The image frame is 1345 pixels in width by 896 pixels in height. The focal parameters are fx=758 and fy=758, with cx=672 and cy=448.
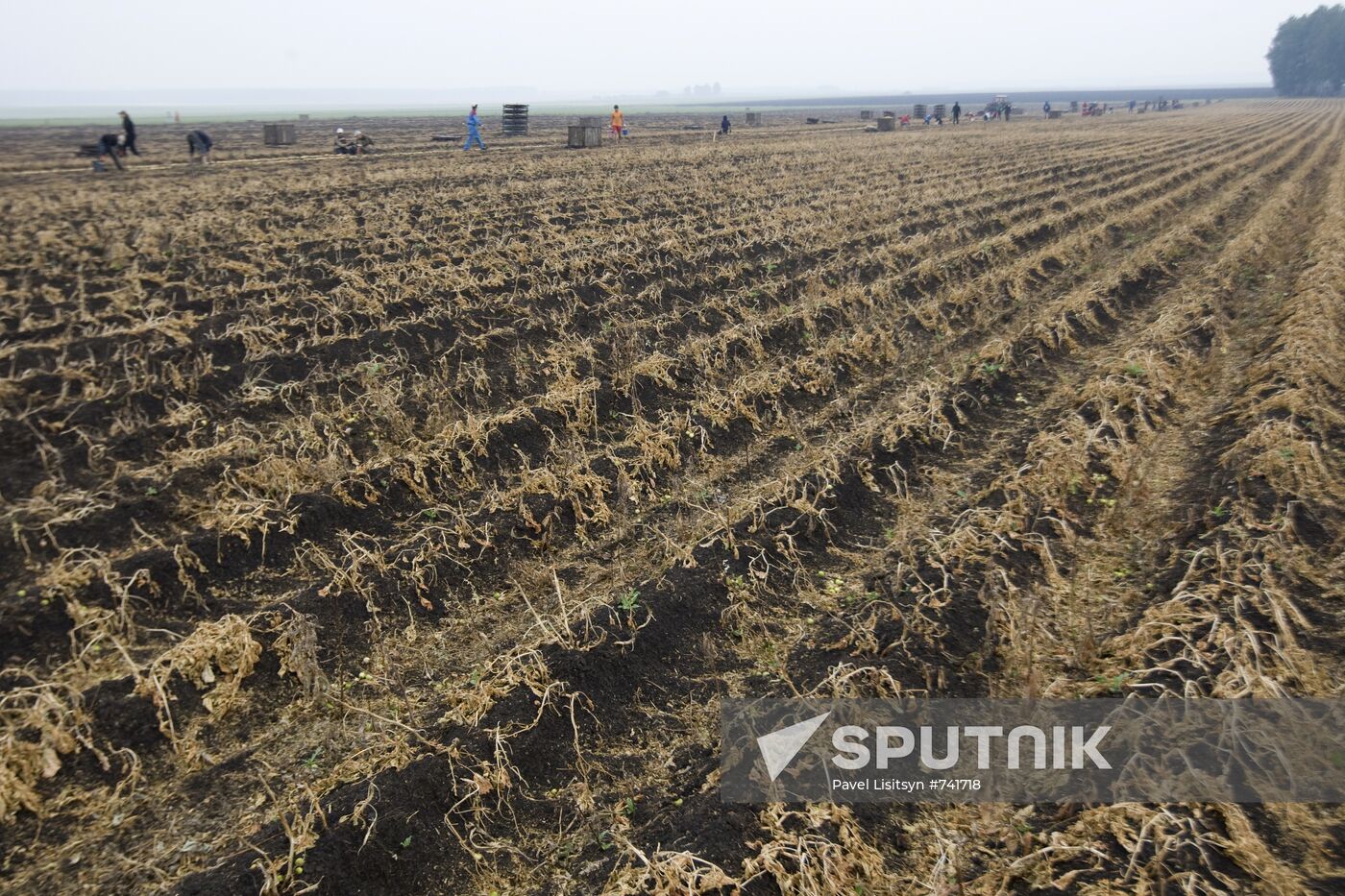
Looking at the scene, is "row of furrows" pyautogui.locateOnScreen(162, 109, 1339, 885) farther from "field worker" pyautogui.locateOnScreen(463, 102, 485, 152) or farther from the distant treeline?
the distant treeline

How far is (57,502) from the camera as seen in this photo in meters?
6.48

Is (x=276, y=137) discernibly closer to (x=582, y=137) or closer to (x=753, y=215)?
(x=582, y=137)

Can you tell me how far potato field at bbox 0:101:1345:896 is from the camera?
3.90m

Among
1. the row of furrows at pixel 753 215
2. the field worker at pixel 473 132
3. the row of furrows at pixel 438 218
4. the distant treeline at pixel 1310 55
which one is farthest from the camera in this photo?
the distant treeline at pixel 1310 55

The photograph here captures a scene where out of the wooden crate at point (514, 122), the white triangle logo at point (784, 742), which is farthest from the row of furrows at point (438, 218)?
the wooden crate at point (514, 122)

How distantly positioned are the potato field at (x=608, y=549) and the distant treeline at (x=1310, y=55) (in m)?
174

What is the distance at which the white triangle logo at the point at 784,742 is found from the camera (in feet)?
14.2

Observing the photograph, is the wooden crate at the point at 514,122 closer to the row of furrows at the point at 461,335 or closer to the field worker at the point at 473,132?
the field worker at the point at 473,132

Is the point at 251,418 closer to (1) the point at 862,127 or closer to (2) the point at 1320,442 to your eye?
(2) the point at 1320,442

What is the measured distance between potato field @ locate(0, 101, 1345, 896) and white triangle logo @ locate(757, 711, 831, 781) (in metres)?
0.29

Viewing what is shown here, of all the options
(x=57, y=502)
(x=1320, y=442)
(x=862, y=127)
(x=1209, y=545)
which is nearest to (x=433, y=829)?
(x=57, y=502)

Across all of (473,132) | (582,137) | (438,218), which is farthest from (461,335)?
(582,137)

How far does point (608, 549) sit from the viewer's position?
654 centimetres

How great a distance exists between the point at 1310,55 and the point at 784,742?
192923 mm
